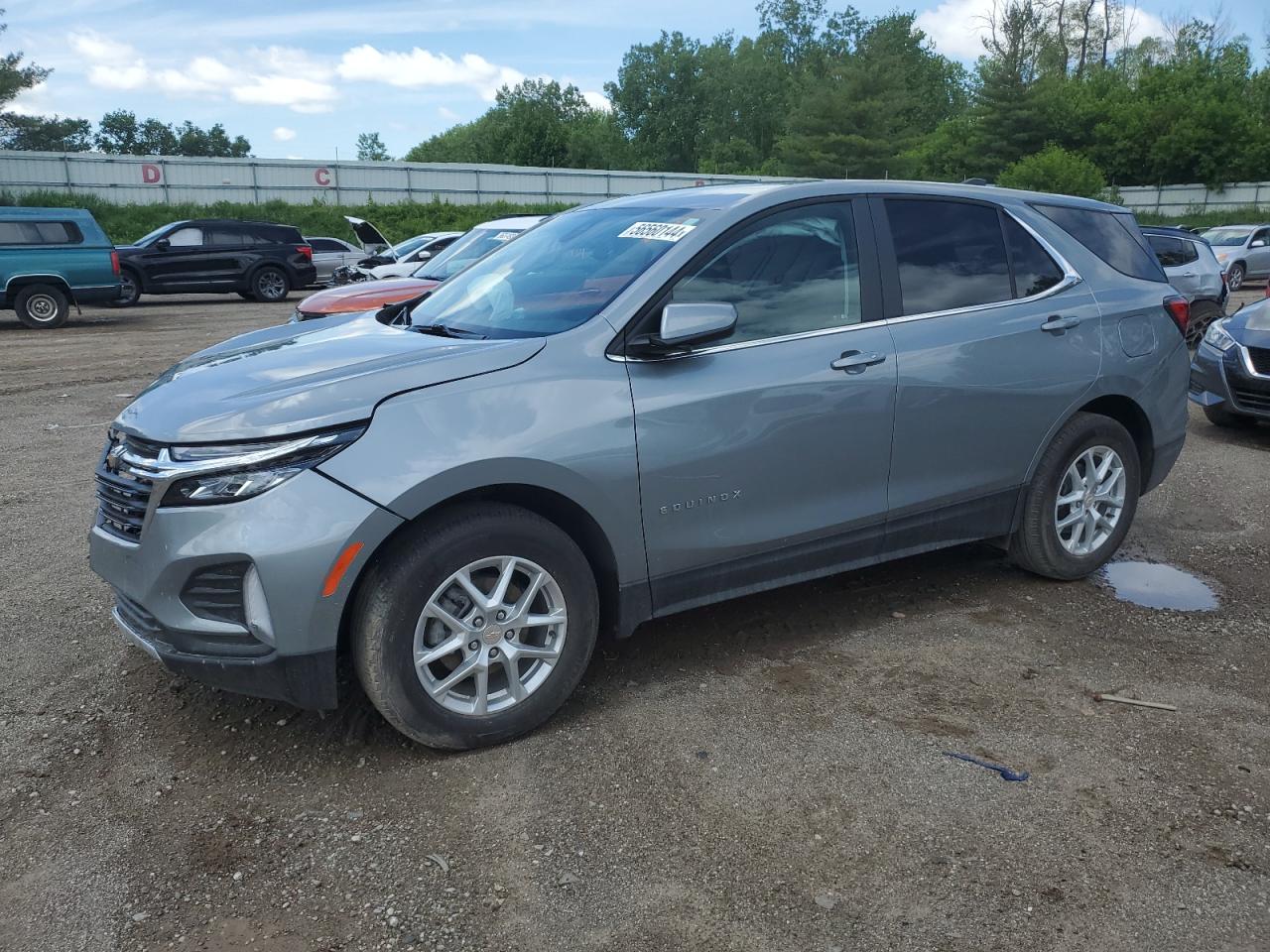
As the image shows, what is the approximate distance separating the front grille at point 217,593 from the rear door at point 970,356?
2496 mm

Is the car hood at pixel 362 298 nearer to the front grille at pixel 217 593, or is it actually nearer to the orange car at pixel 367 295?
the orange car at pixel 367 295

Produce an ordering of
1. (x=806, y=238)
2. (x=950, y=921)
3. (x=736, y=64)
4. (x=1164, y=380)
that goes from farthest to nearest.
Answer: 1. (x=736, y=64)
2. (x=1164, y=380)
3. (x=806, y=238)
4. (x=950, y=921)

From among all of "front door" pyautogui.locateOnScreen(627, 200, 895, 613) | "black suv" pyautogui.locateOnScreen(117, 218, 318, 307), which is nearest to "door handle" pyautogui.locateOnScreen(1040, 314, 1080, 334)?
"front door" pyautogui.locateOnScreen(627, 200, 895, 613)

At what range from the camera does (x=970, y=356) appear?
4453mm

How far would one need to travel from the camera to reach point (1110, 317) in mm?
4941

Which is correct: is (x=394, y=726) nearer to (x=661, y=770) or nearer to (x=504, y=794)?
(x=504, y=794)

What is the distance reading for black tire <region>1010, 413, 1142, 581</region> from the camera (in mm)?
4844

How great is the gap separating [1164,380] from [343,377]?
155 inches

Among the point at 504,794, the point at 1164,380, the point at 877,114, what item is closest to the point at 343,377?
the point at 504,794

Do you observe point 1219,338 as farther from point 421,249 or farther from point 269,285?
point 269,285

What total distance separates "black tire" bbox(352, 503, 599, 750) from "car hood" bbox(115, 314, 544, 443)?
44 cm

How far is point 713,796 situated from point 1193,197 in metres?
58.0

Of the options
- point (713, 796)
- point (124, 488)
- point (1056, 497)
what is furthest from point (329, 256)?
point (713, 796)

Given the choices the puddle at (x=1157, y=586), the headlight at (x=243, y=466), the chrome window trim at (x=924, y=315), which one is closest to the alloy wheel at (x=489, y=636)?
the headlight at (x=243, y=466)
